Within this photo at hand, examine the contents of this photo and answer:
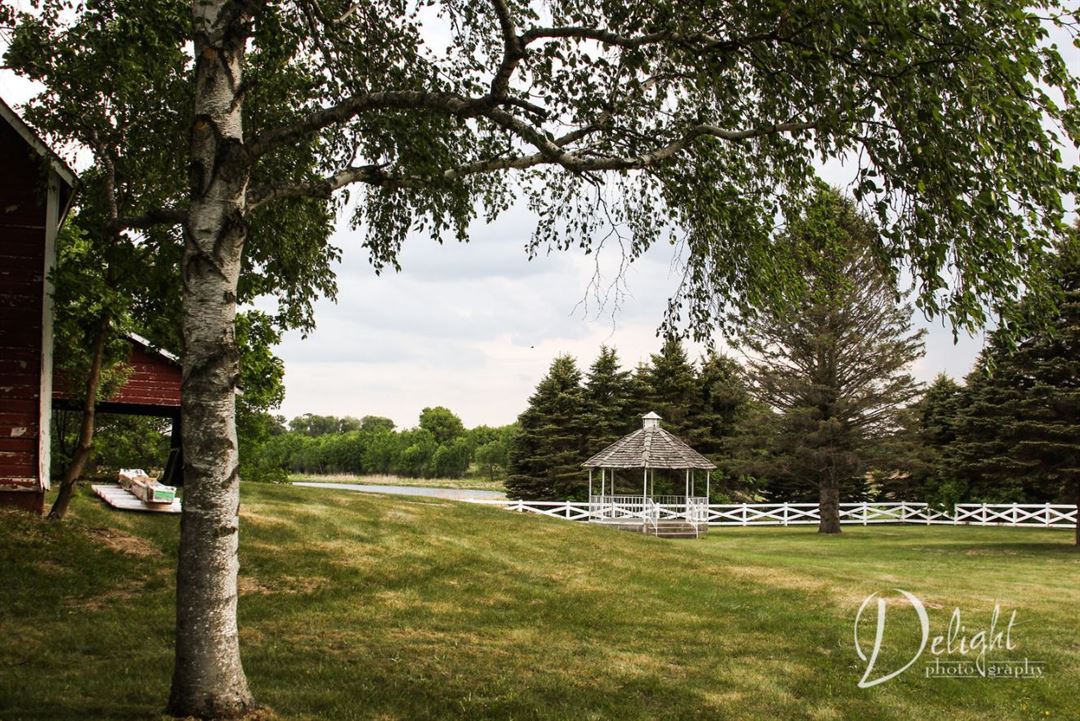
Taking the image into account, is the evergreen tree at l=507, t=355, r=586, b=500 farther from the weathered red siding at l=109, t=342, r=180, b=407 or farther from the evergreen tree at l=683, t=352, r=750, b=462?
the weathered red siding at l=109, t=342, r=180, b=407

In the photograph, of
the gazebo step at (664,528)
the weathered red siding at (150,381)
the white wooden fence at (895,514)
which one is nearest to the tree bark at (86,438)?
the weathered red siding at (150,381)

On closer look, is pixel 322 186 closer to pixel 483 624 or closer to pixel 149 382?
pixel 483 624

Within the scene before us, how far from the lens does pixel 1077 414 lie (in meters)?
26.3

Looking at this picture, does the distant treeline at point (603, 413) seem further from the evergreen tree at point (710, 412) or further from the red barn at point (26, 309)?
the red barn at point (26, 309)

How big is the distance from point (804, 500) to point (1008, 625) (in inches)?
1251

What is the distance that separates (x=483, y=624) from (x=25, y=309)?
28.0 feet

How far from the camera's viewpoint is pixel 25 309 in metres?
12.8

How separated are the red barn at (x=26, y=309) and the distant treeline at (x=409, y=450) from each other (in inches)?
3114

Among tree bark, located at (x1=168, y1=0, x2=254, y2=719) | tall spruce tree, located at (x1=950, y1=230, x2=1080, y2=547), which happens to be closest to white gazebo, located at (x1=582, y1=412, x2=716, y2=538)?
tall spruce tree, located at (x1=950, y1=230, x2=1080, y2=547)

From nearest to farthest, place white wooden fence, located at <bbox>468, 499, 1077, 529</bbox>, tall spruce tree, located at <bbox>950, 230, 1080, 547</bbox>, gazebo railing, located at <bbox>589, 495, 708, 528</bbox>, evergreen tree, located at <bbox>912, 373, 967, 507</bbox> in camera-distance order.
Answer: tall spruce tree, located at <bbox>950, 230, 1080, 547</bbox> < gazebo railing, located at <bbox>589, 495, 708, 528</bbox> < white wooden fence, located at <bbox>468, 499, 1077, 529</bbox> < evergreen tree, located at <bbox>912, 373, 967, 507</bbox>

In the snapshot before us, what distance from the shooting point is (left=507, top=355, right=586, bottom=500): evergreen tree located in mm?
44312

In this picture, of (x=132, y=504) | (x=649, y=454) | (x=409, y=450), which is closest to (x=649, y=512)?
(x=649, y=454)

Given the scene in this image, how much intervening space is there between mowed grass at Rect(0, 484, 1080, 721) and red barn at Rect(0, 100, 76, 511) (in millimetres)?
917

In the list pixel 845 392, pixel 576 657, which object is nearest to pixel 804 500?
pixel 845 392
